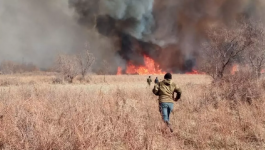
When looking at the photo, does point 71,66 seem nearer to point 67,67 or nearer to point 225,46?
point 67,67

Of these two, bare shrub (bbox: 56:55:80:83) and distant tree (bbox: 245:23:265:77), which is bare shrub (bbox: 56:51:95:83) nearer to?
bare shrub (bbox: 56:55:80:83)

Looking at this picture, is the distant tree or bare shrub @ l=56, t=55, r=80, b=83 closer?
the distant tree

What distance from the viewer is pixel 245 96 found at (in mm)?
9820

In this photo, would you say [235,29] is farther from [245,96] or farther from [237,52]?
[245,96]

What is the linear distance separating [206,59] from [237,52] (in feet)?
8.72

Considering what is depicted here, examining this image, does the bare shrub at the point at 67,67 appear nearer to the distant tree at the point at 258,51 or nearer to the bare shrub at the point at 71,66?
the bare shrub at the point at 71,66

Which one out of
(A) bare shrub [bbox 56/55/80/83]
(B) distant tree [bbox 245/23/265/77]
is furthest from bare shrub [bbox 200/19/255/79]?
(A) bare shrub [bbox 56/55/80/83]

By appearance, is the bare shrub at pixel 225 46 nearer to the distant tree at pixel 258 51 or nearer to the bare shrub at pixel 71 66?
the distant tree at pixel 258 51

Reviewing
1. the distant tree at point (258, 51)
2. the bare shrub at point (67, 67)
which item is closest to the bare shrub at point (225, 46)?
the distant tree at point (258, 51)

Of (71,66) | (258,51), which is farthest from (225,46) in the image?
(71,66)

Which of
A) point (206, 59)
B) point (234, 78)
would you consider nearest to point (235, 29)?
point (206, 59)

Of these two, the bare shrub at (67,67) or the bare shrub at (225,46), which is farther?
the bare shrub at (67,67)

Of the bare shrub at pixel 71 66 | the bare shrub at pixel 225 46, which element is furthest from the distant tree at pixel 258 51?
the bare shrub at pixel 71 66

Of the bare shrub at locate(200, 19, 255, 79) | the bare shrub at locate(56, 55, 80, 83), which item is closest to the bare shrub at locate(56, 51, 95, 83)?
the bare shrub at locate(56, 55, 80, 83)
